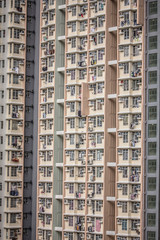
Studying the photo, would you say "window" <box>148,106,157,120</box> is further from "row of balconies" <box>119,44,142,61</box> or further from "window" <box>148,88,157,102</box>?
"row of balconies" <box>119,44,142,61</box>

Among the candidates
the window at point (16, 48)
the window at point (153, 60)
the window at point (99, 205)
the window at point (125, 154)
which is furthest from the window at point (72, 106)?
the window at point (153, 60)

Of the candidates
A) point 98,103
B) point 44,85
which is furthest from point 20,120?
→ point 98,103

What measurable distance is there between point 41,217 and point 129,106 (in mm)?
12659

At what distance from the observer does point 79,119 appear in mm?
63781

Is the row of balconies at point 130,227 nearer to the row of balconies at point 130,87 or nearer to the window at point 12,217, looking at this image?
the row of balconies at point 130,87

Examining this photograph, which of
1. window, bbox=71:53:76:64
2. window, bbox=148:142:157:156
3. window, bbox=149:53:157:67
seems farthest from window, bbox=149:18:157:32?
window, bbox=148:142:157:156

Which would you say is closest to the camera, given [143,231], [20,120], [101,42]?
[143,231]

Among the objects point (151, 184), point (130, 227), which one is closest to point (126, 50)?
point (151, 184)

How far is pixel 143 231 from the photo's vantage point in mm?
58844

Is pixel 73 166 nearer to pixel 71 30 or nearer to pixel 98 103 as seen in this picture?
pixel 98 103

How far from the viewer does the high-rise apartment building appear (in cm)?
5956

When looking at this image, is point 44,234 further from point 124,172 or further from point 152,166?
point 152,166

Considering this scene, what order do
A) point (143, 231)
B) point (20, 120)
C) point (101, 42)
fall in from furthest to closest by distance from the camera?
point (20, 120), point (101, 42), point (143, 231)

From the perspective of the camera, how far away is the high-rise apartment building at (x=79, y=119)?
5956 cm
